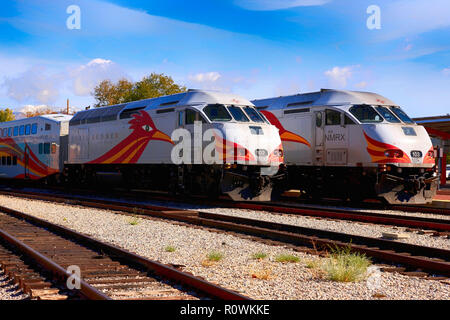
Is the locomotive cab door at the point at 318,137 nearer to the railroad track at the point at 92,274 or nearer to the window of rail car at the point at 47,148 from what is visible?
the railroad track at the point at 92,274

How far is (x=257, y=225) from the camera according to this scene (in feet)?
36.6

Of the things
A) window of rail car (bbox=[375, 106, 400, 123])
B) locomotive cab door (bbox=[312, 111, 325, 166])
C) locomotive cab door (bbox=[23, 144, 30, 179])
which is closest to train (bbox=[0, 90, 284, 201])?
locomotive cab door (bbox=[312, 111, 325, 166])

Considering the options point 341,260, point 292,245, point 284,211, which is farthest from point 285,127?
point 341,260

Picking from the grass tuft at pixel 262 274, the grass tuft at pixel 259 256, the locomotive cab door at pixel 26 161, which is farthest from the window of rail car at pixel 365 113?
the locomotive cab door at pixel 26 161

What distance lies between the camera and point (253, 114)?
16.3m

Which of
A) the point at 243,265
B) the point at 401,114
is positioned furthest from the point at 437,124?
the point at 243,265

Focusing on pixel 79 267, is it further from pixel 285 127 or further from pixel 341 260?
pixel 285 127

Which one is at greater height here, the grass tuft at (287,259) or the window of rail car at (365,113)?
the window of rail car at (365,113)

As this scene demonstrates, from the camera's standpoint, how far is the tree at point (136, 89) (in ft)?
186

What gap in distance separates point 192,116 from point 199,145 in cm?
101

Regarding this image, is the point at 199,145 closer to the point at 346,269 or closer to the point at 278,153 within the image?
the point at 278,153

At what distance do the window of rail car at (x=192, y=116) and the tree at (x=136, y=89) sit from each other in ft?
130

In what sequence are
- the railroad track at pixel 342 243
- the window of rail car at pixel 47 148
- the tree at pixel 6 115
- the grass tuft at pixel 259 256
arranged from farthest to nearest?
the tree at pixel 6 115 → the window of rail car at pixel 47 148 → the grass tuft at pixel 259 256 → the railroad track at pixel 342 243
